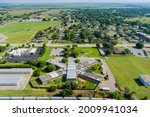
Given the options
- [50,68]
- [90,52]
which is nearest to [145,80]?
[50,68]

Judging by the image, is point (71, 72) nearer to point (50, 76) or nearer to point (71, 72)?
point (71, 72)

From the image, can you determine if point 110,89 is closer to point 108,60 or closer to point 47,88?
point 47,88

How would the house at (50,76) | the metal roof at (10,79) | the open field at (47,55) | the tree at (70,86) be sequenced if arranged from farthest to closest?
the open field at (47,55)
the house at (50,76)
the metal roof at (10,79)
the tree at (70,86)

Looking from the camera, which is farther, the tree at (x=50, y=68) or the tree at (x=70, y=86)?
the tree at (x=50, y=68)

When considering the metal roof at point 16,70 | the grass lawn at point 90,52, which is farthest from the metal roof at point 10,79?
the grass lawn at point 90,52

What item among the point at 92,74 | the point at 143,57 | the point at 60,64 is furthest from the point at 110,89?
the point at 143,57

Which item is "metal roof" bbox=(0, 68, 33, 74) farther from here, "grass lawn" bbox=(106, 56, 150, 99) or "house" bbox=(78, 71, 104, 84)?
"grass lawn" bbox=(106, 56, 150, 99)

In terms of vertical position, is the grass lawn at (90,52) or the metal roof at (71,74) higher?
the metal roof at (71,74)

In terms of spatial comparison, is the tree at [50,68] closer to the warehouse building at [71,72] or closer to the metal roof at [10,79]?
the warehouse building at [71,72]
